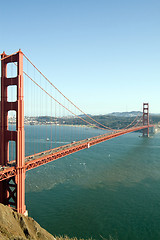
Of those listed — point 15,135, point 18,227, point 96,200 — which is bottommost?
point 96,200

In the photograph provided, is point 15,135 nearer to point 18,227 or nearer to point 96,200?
point 18,227

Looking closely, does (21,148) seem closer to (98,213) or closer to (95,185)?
(98,213)

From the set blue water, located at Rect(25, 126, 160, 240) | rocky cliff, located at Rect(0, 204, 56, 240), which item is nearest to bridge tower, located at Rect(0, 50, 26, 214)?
blue water, located at Rect(25, 126, 160, 240)

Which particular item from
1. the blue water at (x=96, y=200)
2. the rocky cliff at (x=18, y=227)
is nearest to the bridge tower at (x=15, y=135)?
the blue water at (x=96, y=200)

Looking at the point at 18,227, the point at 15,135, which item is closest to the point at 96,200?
the point at 15,135

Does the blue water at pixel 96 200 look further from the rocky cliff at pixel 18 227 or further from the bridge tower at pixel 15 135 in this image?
the rocky cliff at pixel 18 227
